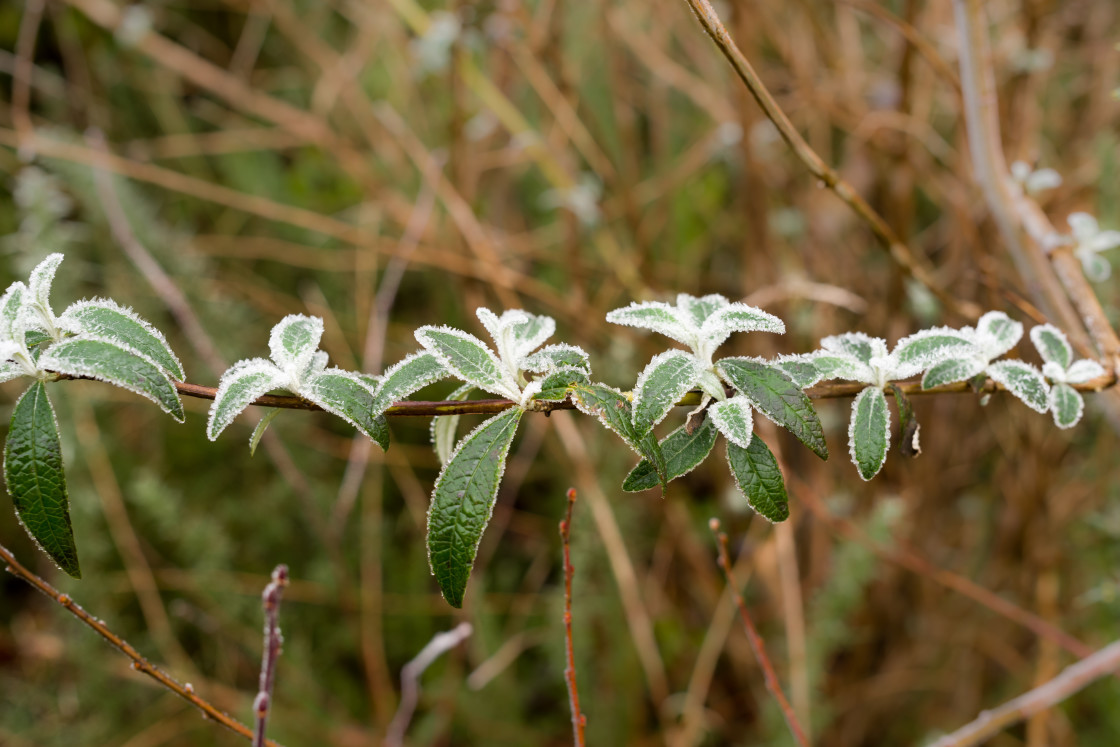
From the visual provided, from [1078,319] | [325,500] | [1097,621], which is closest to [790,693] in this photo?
[1097,621]

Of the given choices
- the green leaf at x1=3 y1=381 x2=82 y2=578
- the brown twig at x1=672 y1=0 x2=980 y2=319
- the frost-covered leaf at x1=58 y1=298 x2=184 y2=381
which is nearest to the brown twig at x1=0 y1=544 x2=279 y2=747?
the green leaf at x1=3 y1=381 x2=82 y2=578

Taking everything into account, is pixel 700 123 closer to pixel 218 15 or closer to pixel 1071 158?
pixel 1071 158

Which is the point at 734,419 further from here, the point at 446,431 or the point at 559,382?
the point at 446,431

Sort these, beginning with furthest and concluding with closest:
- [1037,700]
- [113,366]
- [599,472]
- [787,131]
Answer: [599,472] → [1037,700] → [787,131] → [113,366]

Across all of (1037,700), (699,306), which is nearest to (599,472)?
(1037,700)

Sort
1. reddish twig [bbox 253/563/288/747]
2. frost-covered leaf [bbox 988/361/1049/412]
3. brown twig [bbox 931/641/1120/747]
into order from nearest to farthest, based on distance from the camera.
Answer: reddish twig [bbox 253/563/288/747] < frost-covered leaf [bbox 988/361/1049/412] < brown twig [bbox 931/641/1120/747]

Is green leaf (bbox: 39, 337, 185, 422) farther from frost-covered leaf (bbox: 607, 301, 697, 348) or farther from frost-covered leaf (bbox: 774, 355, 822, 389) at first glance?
frost-covered leaf (bbox: 774, 355, 822, 389)

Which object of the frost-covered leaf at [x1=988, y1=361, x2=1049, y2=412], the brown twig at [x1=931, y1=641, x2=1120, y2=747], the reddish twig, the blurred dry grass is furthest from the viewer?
the blurred dry grass
